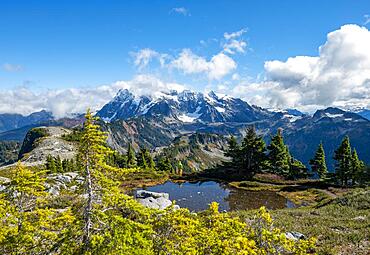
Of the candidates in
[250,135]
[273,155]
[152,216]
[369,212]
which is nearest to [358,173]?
[273,155]

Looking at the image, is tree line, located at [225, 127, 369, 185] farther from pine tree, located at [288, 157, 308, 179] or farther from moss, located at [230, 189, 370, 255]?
moss, located at [230, 189, 370, 255]

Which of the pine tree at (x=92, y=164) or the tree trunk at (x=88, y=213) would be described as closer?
the tree trunk at (x=88, y=213)

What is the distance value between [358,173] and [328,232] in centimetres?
5312

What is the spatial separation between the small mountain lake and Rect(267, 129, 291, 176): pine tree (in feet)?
62.6

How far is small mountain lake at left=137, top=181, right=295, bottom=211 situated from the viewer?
4981 cm

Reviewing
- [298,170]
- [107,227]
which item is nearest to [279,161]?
[298,170]

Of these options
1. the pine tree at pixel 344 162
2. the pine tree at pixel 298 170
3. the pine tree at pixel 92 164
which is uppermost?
the pine tree at pixel 92 164

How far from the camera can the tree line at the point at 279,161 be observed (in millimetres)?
74938

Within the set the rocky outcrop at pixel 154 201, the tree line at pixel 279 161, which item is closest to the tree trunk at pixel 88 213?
the rocky outcrop at pixel 154 201

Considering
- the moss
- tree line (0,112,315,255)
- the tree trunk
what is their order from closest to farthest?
1. tree line (0,112,315,255)
2. the tree trunk
3. the moss

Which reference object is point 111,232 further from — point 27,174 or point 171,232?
point 27,174

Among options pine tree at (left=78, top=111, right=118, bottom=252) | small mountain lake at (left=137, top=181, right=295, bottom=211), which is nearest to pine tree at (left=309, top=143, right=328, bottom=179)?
small mountain lake at (left=137, top=181, right=295, bottom=211)

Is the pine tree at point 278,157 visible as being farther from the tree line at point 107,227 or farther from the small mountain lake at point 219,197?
the tree line at point 107,227

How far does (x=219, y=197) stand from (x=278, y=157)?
31.7 metres
